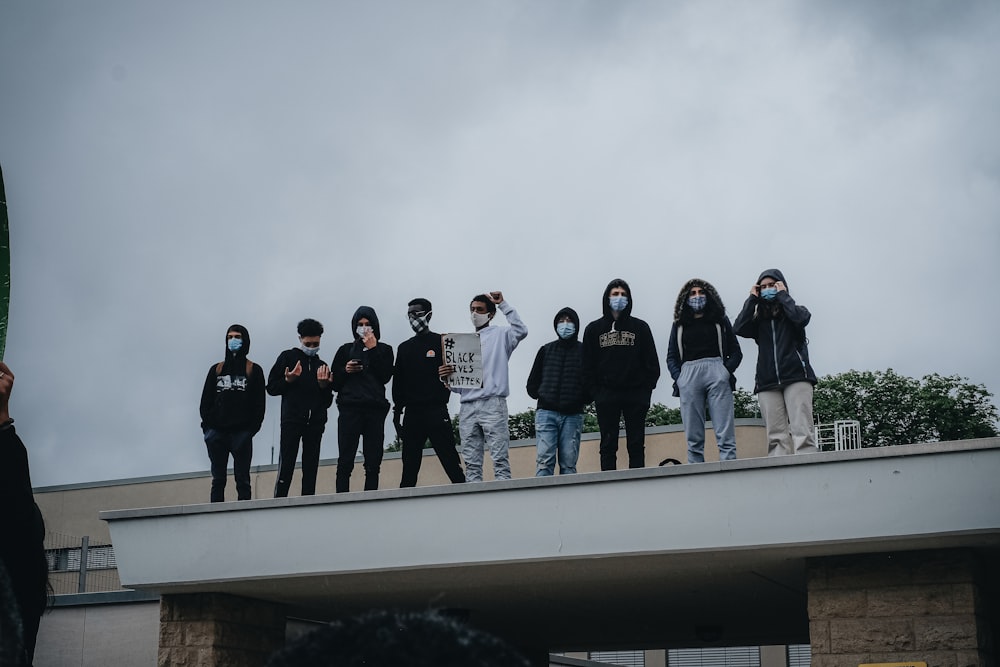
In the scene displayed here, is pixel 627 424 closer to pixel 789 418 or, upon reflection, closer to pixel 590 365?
pixel 590 365

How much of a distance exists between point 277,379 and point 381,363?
1.00 m

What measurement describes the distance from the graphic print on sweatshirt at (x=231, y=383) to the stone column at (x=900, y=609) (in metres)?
5.29

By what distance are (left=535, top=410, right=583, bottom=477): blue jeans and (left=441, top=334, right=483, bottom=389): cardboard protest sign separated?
0.66 m

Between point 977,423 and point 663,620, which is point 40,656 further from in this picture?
point 977,423

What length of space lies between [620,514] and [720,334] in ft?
5.81

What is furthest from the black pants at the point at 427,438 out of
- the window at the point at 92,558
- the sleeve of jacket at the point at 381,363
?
the window at the point at 92,558

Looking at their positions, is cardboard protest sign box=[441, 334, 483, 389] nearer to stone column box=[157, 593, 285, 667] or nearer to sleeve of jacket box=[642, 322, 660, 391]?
sleeve of jacket box=[642, 322, 660, 391]

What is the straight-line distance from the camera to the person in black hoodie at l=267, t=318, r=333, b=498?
34.3 ft

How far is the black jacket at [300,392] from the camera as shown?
10500mm

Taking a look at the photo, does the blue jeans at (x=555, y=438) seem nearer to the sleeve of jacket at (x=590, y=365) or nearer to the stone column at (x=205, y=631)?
the sleeve of jacket at (x=590, y=365)

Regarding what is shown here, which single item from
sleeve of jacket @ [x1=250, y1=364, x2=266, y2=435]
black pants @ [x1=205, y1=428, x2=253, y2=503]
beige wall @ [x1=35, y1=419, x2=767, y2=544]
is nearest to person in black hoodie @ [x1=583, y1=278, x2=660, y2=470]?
sleeve of jacket @ [x1=250, y1=364, x2=266, y2=435]

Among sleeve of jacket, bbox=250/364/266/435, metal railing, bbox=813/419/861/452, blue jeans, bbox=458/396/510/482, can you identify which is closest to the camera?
blue jeans, bbox=458/396/510/482

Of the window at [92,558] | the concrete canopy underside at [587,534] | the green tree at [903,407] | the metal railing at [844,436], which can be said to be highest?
the green tree at [903,407]

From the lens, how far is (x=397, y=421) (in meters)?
10.6
